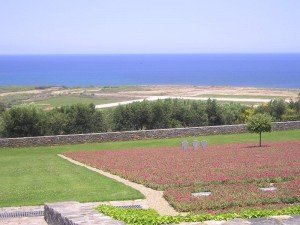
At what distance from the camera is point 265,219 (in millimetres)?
11578

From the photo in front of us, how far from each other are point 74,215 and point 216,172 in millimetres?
12901

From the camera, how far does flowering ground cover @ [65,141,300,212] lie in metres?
19.0

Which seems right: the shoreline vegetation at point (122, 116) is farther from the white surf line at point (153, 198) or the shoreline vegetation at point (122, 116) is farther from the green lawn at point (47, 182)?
the white surf line at point (153, 198)

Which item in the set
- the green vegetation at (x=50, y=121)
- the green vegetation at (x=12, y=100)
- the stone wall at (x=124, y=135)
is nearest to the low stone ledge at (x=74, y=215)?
the stone wall at (x=124, y=135)

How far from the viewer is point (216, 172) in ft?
82.0

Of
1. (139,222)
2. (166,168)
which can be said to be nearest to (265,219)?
(139,222)

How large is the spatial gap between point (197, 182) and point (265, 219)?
11.1 m

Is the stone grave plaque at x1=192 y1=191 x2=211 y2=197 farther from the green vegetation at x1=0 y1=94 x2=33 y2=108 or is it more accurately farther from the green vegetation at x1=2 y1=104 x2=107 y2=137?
the green vegetation at x1=0 y1=94 x2=33 y2=108

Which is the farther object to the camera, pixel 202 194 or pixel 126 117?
pixel 126 117

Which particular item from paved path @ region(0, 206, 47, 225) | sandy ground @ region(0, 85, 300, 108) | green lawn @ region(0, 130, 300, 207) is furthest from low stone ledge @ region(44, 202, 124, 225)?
sandy ground @ region(0, 85, 300, 108)

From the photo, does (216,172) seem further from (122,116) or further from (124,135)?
(122,116)

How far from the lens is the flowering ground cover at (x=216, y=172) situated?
19016 mm

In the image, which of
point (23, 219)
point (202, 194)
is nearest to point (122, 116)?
point (202, 194)

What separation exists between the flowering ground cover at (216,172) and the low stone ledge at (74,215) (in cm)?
483
